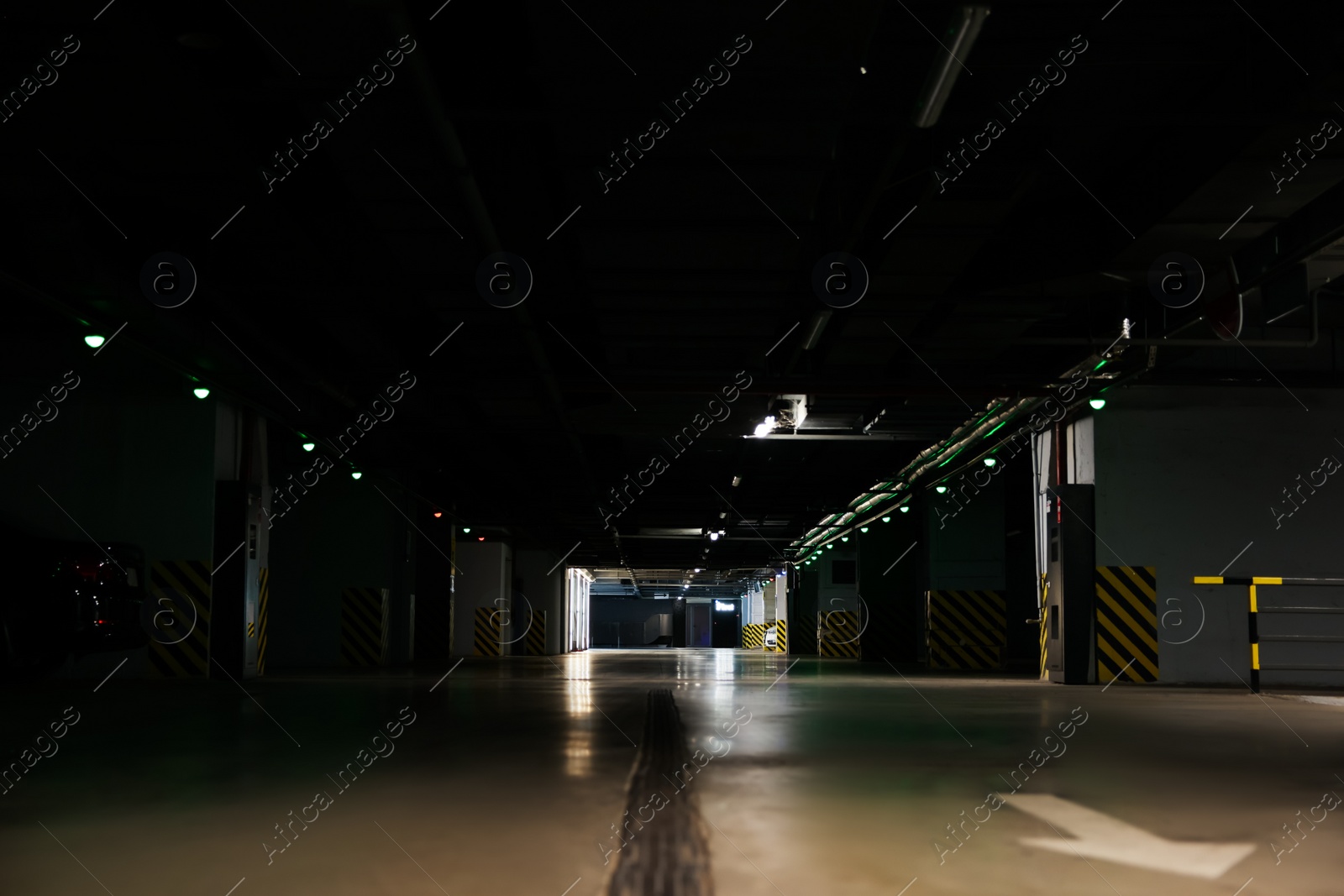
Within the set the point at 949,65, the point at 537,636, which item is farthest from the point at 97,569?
the point at 537,636

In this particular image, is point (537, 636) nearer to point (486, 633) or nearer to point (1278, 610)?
point (486, 633)

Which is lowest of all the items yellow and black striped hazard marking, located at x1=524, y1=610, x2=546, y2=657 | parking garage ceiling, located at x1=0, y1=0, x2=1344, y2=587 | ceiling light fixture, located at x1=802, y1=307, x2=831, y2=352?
yellow and black striped hazard marking, located at x1=524, y1=610, x2=546, y2=657

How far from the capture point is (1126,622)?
11.7 meters

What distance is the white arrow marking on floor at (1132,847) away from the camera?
2.98m

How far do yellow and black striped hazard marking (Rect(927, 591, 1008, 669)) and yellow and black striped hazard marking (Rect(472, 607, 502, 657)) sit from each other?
38.2 feet

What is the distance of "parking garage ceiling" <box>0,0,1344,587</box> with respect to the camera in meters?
5.05

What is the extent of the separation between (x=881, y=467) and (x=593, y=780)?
47.6ft

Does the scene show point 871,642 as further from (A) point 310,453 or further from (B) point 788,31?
(B) point 788,31

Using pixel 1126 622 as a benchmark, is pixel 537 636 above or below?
below

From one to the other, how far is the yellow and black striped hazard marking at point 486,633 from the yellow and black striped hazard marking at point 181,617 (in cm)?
1527

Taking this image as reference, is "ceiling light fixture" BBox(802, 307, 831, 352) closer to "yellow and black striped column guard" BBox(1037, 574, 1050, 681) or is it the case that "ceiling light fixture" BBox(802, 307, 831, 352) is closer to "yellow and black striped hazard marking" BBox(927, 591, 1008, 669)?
"yellow and black striped column guard" BBox(1037, 574, 1050, 681)

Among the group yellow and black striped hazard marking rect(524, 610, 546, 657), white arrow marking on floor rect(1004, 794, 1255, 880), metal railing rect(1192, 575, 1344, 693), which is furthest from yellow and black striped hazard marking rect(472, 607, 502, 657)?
white arrow marking on floor rect(1004, 794, 1255, 880)

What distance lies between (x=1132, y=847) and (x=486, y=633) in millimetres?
25127

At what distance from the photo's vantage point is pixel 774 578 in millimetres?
49250
